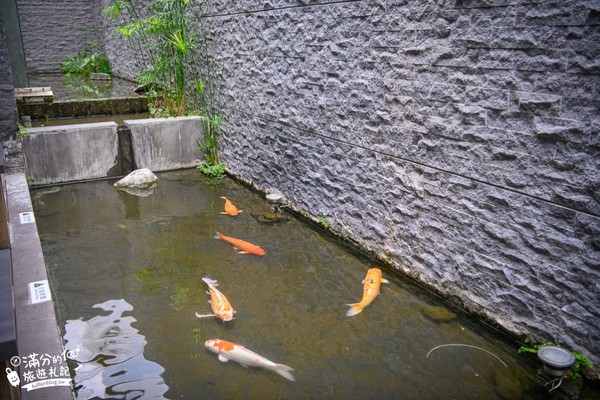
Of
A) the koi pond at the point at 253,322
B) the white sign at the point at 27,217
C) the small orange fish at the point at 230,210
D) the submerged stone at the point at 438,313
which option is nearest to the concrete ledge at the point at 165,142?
the koi pond at the point at 253,322

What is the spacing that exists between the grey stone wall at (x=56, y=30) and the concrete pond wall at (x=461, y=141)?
11.5m

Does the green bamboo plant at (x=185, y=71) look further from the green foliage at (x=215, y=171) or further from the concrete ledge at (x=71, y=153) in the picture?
the concrete ledge at (x=71, y=153)

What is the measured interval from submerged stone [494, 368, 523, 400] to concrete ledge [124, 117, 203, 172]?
5.36 meters

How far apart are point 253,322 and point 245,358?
0.51 meters

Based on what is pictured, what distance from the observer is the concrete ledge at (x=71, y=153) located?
6.02m

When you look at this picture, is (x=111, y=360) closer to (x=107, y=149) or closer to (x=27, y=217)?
(x=27, y=217)

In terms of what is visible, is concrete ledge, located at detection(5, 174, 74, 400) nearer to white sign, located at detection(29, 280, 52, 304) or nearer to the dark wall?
white sign, located at detection(29, 280, 52, 304)

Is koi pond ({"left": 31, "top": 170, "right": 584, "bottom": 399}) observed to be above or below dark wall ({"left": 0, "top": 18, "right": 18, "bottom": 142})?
below

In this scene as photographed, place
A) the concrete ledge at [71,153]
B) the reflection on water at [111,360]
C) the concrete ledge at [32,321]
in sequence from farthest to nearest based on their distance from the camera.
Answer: the concrete ledge at [71,153], the reflection on water at [111,360], the concrete ledge at [32,321]

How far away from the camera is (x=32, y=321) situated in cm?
256

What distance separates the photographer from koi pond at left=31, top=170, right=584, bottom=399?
2.79m

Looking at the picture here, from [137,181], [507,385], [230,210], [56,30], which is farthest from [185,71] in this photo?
[56,30]

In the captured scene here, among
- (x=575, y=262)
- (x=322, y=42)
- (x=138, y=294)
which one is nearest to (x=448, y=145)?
(x=575, y=262)

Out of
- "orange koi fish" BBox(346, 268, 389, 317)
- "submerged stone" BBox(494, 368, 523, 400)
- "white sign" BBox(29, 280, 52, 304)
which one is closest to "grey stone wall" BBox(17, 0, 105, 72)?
"white sign" BBox(29, 280, 52, 304)
